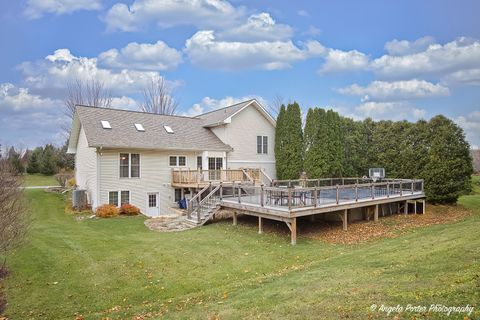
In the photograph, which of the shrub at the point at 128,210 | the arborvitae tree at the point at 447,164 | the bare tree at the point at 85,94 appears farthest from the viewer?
the bare tree at the point at 85,94

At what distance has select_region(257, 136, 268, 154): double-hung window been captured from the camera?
26286mm

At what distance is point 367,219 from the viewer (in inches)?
660

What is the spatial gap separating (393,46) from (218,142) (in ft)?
46.7

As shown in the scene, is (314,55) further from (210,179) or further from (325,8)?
(210,179)

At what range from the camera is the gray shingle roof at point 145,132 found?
19.9 meters

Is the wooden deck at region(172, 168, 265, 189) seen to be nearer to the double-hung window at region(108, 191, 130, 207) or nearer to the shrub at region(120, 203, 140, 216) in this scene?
the double-hung window at region(108, 191, 130, 207)

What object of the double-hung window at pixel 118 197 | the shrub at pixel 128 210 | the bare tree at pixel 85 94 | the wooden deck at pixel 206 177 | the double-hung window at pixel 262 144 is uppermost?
the bare tree at pixel 85 94

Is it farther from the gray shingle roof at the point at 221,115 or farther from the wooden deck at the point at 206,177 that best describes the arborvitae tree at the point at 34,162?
the wooden deck at the point at 206,177

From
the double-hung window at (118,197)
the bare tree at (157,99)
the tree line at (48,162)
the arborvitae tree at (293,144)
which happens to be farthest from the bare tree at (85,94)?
the arborvitae tree at (293,144)

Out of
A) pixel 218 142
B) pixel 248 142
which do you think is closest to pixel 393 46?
pixel 248 142

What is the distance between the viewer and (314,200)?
1344 centimetres

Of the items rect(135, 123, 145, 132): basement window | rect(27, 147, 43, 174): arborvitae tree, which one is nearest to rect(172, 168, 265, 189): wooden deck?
rect(135, 123, 145, 132): basement window

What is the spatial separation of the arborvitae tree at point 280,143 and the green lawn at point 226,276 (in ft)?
38.7

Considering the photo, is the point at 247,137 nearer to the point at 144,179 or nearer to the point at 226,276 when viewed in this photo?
the point at 144,179
